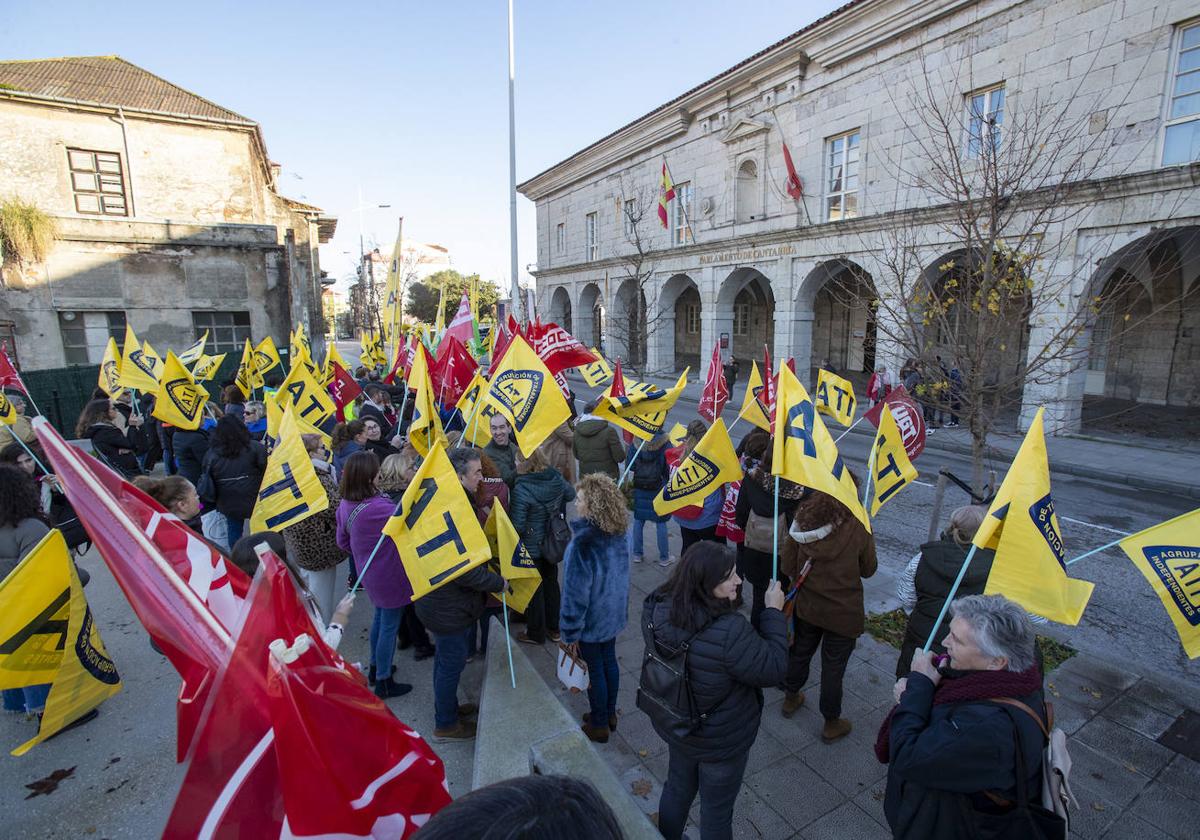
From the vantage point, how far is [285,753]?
1583 mm

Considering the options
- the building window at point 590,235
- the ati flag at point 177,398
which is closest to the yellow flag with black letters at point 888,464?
the ati flag at point 177,398

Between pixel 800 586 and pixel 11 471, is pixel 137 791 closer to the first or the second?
pixel 11 471

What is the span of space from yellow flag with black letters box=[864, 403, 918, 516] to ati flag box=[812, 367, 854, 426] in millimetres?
1623

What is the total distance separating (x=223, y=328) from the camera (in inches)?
779

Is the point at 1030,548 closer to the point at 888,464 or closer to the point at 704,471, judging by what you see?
the point at 888,464

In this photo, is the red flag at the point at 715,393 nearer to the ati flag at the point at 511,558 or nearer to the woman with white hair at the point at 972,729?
the ati flag at the point at 511,558

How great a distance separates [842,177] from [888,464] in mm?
16937

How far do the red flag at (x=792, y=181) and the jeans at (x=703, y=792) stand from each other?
64.9ft

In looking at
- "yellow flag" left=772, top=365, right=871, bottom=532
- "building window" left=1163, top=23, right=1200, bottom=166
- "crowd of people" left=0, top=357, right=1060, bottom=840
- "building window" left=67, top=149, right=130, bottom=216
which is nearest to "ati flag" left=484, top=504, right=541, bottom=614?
"crowd of people" left=0, top=357, right=1060, bottom=840

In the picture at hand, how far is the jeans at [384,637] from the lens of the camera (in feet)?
14.1

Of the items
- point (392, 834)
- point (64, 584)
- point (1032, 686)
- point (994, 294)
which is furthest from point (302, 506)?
point (994, 294)

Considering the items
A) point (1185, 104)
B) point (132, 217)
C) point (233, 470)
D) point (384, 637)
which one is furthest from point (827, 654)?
point (132, 217)

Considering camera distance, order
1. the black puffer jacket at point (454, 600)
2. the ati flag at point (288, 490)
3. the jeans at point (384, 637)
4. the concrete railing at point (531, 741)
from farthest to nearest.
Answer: the jeans at point (384, 637) < the ati flag at point (288, 490) < the black puffer jacket at point (454, 600) < the concrete railing at point (531, 741)

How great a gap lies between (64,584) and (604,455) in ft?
15.4
